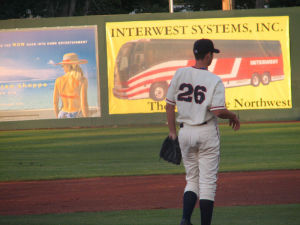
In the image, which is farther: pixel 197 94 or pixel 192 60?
pixel 192 60

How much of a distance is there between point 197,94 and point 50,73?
1752 cm

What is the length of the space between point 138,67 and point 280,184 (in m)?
13.8

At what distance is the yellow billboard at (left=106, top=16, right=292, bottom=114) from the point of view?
2302 centimetres

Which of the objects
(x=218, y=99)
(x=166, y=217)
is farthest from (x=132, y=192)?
(x=218, y=99)

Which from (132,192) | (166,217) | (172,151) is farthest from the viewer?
(132,192)

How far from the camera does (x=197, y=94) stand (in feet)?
19.4

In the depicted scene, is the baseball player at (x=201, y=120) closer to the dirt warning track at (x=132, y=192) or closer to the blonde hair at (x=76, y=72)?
the dirt warning track at (x=132, y=192)

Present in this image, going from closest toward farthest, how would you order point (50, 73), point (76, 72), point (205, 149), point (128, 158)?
point (205, 149)
point (128, 158)
point (50, 73)
point (76, 72)

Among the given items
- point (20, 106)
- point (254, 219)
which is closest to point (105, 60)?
point (20, 106)

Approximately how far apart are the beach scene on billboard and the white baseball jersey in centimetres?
1713

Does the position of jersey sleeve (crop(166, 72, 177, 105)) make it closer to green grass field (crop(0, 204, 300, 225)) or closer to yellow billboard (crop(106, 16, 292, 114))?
green grass field (crop(0, 204, 300, 225))

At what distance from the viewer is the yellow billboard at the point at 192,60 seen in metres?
23.0

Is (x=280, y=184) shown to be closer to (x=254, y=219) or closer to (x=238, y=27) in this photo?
(x=254, y=219)

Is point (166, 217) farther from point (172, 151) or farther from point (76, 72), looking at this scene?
point (76, 72)
